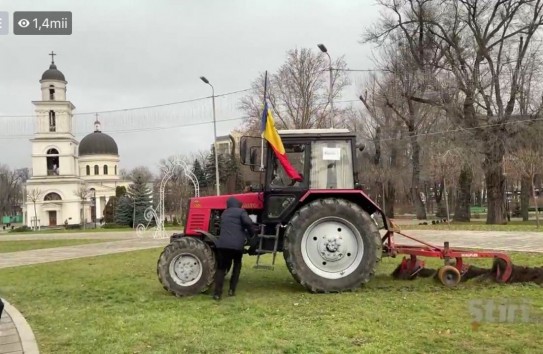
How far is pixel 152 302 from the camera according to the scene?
8.08 metres

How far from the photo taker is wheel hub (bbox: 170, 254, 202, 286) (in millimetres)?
8383

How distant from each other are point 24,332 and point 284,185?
424 cm

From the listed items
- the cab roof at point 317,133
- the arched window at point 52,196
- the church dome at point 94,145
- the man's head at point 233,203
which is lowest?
the man's head at point 233,203

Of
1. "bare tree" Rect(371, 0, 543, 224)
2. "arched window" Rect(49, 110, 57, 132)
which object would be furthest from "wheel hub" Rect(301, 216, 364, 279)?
"arched window" Rect(49, 110, 57, 132)

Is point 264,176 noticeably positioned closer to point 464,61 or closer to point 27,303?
point 27,303

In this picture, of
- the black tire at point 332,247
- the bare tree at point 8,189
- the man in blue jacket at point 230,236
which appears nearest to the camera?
the man in blue jacket at point 230,236

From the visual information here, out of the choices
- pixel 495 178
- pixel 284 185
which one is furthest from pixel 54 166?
pixel 284 185

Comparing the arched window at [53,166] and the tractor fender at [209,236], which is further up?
the arched window at [53,166]

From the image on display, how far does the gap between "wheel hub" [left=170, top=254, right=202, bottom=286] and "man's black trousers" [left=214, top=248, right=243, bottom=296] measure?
0.38 meters

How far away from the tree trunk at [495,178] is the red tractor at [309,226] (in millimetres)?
24731

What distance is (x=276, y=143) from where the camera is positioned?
844cm

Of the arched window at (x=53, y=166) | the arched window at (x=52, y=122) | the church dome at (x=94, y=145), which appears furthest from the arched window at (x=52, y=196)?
the church dome at (x=94, y=145)

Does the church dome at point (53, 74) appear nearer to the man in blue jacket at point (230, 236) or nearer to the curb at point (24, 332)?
the curb at point (24, 332)

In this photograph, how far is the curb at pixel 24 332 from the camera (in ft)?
18.9
